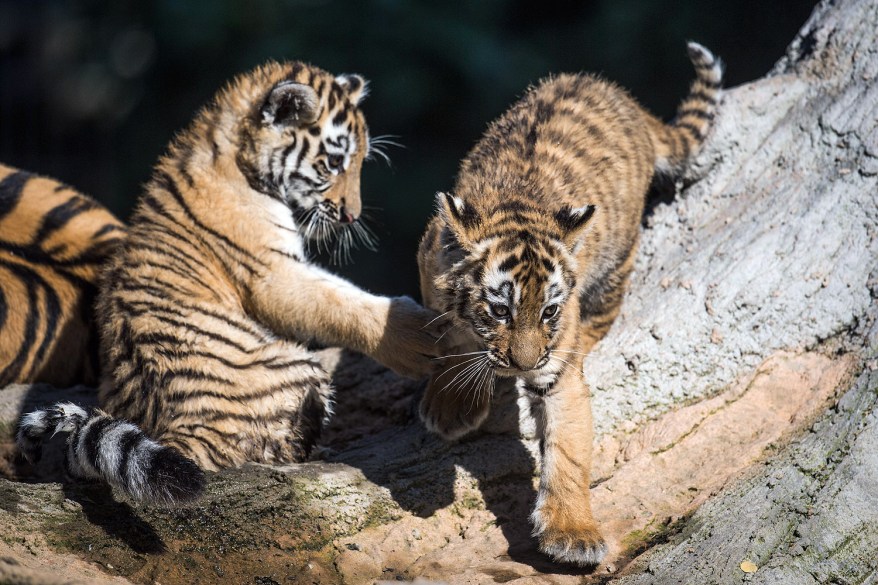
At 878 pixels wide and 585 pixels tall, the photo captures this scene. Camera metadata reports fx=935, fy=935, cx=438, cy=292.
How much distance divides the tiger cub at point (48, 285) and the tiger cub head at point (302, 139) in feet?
2.86

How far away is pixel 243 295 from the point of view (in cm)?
346

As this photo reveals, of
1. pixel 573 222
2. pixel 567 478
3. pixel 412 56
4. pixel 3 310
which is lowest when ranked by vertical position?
pixel 3 310

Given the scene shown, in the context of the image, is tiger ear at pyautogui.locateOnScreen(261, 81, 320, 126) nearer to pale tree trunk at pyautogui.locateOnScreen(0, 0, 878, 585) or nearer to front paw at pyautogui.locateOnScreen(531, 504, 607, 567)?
pale tree trunk at pyautogui.locateOnScreen(0, 0, 878, 585)

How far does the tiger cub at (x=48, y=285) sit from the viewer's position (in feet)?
12.3

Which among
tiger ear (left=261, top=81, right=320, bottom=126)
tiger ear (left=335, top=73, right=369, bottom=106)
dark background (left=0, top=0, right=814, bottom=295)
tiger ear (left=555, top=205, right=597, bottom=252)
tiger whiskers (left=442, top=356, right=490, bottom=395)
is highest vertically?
dark background (left=0, top=0, right=814, bottom=295)

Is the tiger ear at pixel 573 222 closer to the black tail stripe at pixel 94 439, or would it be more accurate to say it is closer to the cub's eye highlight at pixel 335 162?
the cub's eye highlight at pixel 335 162

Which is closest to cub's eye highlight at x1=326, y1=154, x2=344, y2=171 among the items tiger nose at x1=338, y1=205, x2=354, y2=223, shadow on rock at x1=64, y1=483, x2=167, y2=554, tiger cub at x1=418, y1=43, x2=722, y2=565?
tiger nose at x1=338, y1=205, x2=354, y2=223

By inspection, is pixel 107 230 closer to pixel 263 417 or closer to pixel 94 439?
pixel 263 417

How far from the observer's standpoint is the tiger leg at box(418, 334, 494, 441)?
9.87 feet

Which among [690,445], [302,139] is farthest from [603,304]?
[302,139]

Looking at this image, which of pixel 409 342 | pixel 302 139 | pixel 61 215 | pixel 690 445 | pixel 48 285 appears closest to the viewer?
pixel 690 445

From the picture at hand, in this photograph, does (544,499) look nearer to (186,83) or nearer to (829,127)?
(829,127)

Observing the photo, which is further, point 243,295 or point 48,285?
point 48,285

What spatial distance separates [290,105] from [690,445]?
1.88 metres
